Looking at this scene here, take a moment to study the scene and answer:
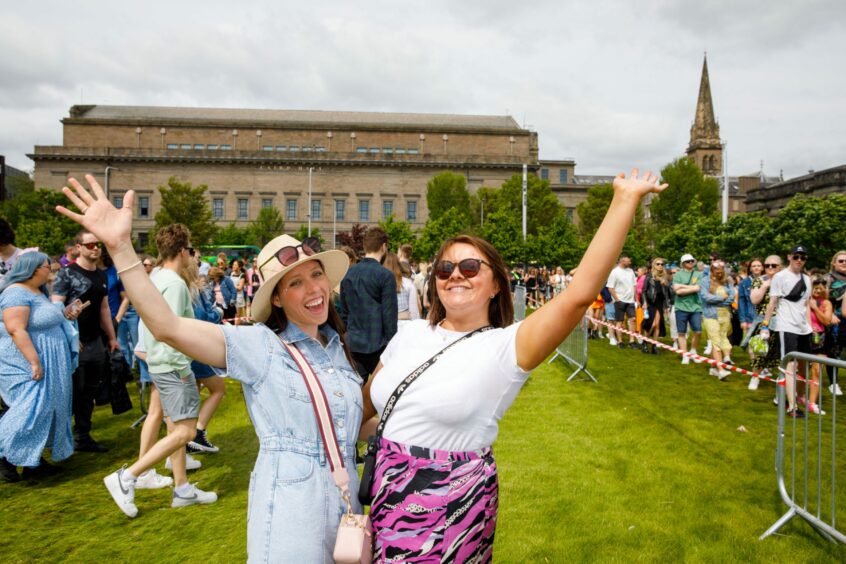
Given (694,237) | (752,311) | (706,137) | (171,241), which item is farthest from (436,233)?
(706,137)

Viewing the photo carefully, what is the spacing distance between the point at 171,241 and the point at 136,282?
3.23 meters

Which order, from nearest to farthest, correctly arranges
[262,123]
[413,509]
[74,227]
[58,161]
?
[413,509], [74,227], [58,161], [262,123]

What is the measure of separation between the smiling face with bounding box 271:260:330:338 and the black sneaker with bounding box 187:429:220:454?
177 inches

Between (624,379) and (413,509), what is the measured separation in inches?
349

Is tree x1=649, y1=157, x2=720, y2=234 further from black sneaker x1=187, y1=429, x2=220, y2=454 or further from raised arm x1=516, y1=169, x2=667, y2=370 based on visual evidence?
raised arm x1=516, y1=169, x2=667, y2=370

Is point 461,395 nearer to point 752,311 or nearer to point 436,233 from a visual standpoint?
point 752,311

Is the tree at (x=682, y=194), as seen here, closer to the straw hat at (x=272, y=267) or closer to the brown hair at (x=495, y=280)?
the brown hair at (x=495, y=280)

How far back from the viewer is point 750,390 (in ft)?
30.1

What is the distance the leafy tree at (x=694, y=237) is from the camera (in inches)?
1722

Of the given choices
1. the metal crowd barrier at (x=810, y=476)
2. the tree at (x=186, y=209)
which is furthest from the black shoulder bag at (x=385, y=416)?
the tree at (x=186, y=209)

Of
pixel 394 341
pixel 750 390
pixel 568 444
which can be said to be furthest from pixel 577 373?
pixel 394 341

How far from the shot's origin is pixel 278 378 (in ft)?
6.96

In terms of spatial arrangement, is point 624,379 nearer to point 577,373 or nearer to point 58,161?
point 577,373

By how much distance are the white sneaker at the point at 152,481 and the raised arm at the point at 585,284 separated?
455 cm
